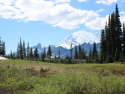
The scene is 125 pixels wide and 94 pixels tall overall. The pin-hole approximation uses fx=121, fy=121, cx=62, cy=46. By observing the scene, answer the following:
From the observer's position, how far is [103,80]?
31.9ft

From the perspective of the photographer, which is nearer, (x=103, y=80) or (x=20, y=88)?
(x=103, y=80)

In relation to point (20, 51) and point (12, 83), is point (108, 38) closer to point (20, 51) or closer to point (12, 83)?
point (12, 83)

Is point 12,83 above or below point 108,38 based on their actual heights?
below

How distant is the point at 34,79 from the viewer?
41.0ft

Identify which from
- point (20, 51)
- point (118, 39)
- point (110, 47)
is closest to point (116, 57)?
point (110, 47)

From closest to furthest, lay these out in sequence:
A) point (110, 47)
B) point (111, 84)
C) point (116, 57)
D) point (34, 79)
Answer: point (111, 84), point (34, 79), point (116, 57), point (110, 47)

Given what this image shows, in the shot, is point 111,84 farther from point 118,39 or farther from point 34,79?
point 118,39

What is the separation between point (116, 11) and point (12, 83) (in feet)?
168

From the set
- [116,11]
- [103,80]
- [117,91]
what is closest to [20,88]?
[103,80]

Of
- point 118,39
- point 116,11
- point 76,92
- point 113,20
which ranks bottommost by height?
point 76,92

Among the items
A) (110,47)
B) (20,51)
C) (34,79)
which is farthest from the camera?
(20,51)

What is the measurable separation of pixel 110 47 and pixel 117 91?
41166 millimetres

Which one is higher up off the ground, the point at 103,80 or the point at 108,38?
the point at 108,38

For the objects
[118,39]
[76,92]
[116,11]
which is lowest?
[76,92]
